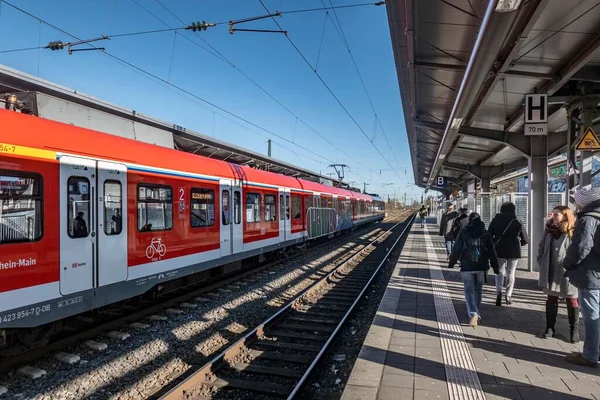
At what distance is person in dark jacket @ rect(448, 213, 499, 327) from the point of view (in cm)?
583

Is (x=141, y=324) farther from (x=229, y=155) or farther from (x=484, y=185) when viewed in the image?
(x=484, y=185)

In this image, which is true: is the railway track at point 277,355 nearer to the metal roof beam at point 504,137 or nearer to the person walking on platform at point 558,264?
the person walking on platform at point 558,264

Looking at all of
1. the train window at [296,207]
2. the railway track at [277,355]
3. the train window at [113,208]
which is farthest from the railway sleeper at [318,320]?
the train window at [296,207]

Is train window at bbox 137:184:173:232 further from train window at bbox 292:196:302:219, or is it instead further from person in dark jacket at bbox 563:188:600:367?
train window at bbox 292:196:302:219

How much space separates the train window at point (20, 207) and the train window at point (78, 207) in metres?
0.47

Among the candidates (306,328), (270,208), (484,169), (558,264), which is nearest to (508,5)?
(558,264)

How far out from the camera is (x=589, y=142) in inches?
281

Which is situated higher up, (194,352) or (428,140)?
(428,140)

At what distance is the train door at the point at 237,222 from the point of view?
34.5 feet

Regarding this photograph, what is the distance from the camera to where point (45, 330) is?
581cm

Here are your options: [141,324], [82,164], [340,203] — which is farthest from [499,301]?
[340,203]

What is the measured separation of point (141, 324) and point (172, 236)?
1752 millimetres

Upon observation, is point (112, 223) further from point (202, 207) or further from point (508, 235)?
point (508, 235)

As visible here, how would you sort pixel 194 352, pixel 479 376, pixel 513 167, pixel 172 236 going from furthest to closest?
pixel 513 167 < pixel 172 236 < pixel 194 352 < pixel 479 376
